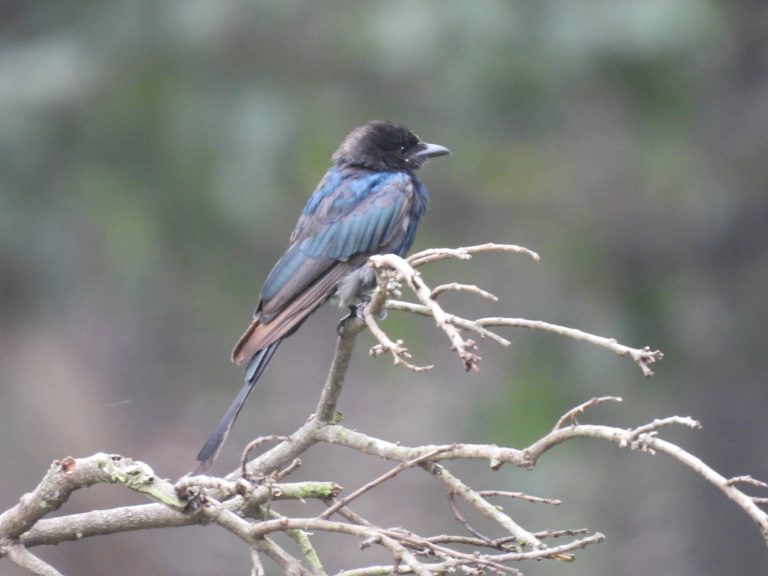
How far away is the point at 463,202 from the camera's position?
1000 centimetres

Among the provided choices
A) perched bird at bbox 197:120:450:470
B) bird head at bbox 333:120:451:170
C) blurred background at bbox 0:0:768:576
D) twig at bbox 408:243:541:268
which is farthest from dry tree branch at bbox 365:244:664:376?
blurred background at bbox 0:0:768:576

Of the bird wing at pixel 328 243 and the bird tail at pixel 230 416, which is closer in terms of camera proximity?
the bird tail at pixel 230 416

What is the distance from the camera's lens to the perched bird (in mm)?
5164

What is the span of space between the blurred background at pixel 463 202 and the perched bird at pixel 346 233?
7.97 ft

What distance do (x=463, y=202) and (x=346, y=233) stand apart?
4293 mm

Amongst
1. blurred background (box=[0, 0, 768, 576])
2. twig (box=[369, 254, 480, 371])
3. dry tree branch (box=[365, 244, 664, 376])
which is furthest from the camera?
blurred background (box=[0, 0, 768, 576])

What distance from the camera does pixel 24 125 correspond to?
934 cm

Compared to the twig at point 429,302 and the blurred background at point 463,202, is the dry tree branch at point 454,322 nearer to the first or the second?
the twig at point 429,302

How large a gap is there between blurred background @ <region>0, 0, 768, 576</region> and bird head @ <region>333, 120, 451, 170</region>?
2.35 m

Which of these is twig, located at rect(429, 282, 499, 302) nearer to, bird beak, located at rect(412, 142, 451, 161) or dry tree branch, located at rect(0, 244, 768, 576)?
dry tree branch, located at rect(0, 244, 768, 576)

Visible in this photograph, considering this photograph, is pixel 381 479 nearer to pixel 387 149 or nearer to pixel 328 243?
pixel 328 243

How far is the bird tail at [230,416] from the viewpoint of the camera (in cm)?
406

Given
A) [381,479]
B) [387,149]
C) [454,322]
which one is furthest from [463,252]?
[387,149]

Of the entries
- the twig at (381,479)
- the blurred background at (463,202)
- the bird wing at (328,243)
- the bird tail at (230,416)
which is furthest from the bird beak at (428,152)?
the twig at (381,479)
